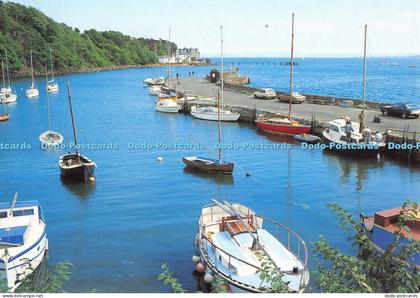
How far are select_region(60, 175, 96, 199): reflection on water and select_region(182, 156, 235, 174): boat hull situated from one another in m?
6.73

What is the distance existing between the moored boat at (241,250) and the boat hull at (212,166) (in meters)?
11.1

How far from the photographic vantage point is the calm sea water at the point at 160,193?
1633 centimetres

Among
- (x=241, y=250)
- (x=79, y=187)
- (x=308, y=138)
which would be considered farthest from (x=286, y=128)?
(x=241, y=250)

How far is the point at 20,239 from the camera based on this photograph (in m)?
14.5

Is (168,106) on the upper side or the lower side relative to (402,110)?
lower

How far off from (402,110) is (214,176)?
70.5 ft

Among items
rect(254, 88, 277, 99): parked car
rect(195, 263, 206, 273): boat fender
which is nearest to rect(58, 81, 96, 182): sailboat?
rect(195, 263, 206, 273): boat fender

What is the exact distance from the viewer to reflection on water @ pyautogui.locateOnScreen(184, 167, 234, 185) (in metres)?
26.8

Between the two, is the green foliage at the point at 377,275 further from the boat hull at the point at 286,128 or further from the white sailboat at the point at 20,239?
the boat hull at the point at 286,128

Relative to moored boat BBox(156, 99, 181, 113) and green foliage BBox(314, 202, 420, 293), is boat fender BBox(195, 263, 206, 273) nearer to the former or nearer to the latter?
green foliage BBox(314, 202, 420, 293)

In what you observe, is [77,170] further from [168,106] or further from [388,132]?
[168,106]

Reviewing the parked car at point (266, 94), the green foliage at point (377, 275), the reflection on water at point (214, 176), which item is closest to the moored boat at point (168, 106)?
the parked car at point (266, 94)

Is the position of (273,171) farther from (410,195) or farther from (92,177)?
(92,177)

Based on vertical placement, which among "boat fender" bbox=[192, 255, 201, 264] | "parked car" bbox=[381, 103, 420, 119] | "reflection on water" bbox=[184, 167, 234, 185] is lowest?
"reflection on water" bbox=[184, 167, 234, 185]
